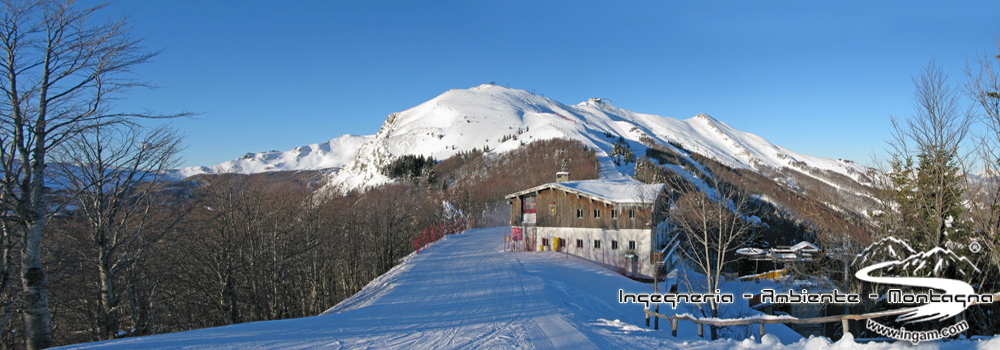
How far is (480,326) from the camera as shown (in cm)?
987

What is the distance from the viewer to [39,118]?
800 cm

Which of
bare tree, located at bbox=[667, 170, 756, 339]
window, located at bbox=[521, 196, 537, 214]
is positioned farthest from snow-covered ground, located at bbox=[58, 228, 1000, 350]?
window, located at bbox=[521, 196, 537, 214]

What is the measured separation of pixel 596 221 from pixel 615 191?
261 centimetres

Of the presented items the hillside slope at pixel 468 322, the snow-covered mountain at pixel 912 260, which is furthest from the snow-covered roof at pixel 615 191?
the snow-covered mountain at pixel 912 260

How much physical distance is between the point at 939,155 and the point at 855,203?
5697 mm

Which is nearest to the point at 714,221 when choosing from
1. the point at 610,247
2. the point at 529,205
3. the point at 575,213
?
the point at 610,247

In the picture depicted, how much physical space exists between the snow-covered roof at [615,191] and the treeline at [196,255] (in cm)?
1684

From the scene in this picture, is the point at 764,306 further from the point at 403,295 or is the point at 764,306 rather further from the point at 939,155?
the point at 403,295

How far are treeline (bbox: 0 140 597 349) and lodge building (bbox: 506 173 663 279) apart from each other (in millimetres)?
15045

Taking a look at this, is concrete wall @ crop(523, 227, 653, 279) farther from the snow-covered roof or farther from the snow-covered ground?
the snow-covered ground

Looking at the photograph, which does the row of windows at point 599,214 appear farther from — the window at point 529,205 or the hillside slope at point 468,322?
the hillside slope at point 468,322

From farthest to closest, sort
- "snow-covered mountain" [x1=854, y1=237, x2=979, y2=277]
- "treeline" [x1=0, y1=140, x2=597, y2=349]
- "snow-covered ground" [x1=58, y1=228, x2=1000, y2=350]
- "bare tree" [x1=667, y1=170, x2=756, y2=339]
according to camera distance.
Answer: "bare tree" [x1=667, y1=170, x2=756, y2=339], "treeline" [x1=0, y1=140, x2=597, y2=349], "snow-covered mountain" [x1=854, y1=237, x2=979, y2=277], "snow-covered ground" [x1=58, y1=228, x2=1000, y2=350]

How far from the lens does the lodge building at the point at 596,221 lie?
2723cm

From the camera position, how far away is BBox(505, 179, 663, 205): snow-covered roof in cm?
2727
